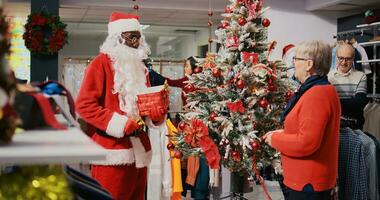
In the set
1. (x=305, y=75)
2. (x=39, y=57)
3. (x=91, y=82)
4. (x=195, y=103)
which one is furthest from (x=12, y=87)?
(x=39, y=57)

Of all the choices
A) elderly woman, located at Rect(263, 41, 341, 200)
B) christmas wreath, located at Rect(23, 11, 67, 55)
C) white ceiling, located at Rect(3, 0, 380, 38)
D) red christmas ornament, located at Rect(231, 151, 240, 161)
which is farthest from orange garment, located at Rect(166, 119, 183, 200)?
white ceiling, located at Rect(3, 0, 380, 38)

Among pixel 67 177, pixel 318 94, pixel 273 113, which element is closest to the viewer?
pixel 67 177

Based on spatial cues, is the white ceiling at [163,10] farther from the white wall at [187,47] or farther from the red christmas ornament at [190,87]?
the red christmas ornament at [190,87]

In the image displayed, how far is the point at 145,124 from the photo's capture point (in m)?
2.88

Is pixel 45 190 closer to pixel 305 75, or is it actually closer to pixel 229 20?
pixel 305 75

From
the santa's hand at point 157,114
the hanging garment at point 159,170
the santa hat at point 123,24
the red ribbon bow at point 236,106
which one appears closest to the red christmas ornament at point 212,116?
the red ribbon bow at point 236,106

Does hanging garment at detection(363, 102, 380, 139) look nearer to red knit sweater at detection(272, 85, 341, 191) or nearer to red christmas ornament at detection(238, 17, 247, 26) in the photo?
red christmas ornament at detection(238, 17, 247, 26)

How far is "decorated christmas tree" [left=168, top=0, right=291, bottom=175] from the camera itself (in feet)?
11.7

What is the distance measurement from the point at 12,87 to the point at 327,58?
2056 millimetres

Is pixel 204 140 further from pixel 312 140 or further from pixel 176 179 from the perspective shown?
pixel 312 140

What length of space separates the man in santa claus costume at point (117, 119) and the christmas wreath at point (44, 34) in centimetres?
311

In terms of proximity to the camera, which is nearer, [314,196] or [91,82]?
[314,196]

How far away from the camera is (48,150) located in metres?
0.87

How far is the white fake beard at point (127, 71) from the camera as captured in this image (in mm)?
2811
